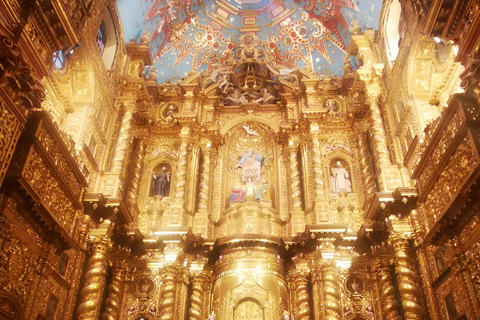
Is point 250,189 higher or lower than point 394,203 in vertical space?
higher

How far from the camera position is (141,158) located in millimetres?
13539

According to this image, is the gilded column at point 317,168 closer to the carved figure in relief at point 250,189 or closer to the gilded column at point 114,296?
the carved figure in relief at point 250,189

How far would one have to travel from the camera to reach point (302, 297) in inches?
418

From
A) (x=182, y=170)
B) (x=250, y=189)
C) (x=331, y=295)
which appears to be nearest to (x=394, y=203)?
(x=331, y=295)

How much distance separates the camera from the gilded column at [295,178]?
41.4ft

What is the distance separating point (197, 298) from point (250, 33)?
10.8 meters

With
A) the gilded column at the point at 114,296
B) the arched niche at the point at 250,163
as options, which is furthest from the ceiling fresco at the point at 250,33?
the gilded column at the point at 114,296

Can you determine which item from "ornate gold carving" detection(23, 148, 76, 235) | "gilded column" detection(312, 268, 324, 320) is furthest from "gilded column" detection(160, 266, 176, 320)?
"gilded column" detection(312, 268, 324, 320)

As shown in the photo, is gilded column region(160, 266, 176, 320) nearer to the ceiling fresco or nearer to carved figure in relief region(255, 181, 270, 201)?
carved figure in relief region(255, 181, 270, 201)

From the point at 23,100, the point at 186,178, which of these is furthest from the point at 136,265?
the point at 23,100

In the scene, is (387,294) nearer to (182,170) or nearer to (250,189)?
(250,189)

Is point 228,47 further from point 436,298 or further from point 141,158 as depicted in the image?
point 436,298

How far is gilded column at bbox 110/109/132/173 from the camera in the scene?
38.6 ft

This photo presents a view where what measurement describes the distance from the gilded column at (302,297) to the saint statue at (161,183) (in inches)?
194
